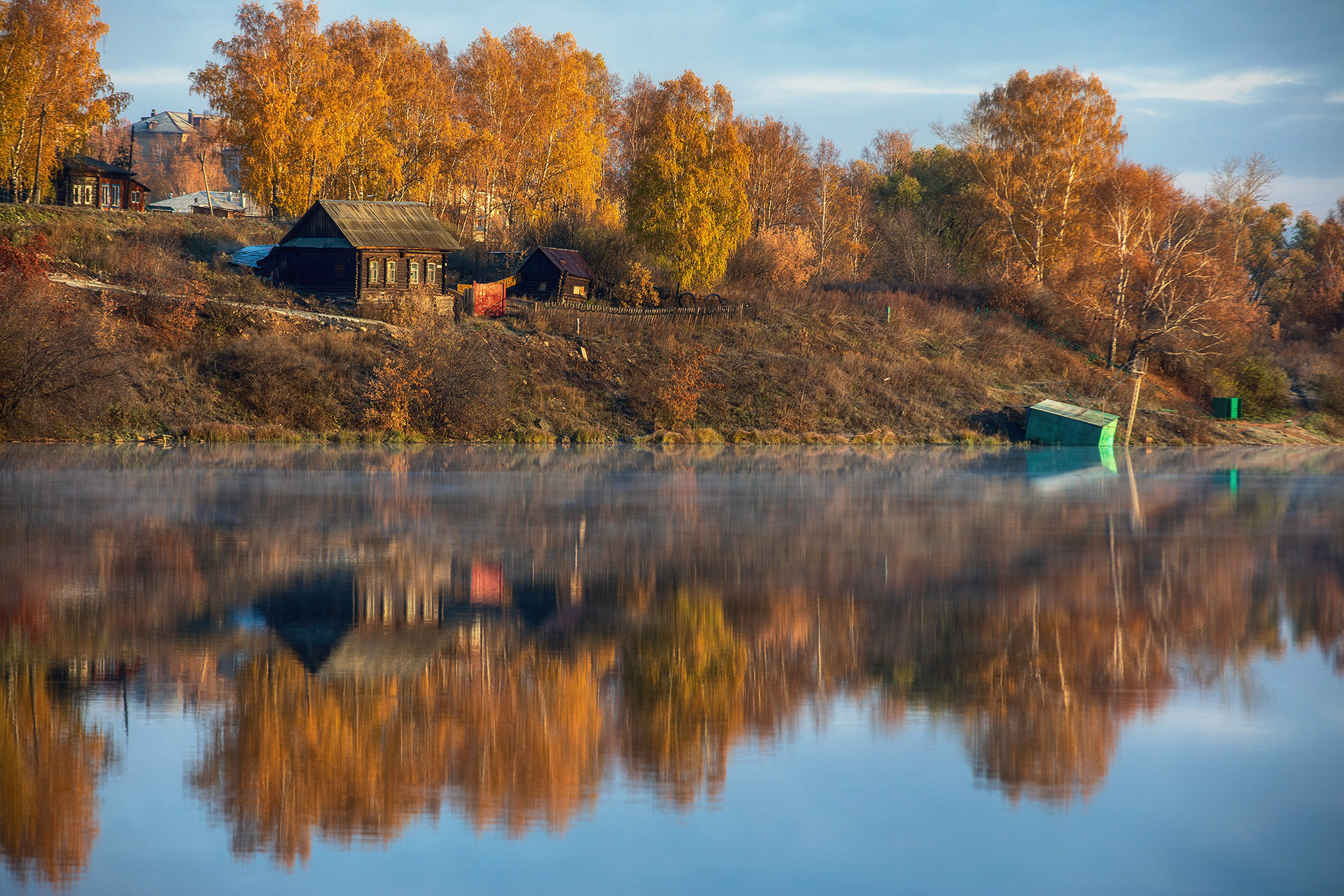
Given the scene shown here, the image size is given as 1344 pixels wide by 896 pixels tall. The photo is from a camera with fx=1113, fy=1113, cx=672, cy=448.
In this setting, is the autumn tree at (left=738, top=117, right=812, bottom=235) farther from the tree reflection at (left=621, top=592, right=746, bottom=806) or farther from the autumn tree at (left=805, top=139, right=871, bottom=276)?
the tree reflection at (left=621, top=592, right=746, bottom=806)

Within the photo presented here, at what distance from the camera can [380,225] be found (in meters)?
56.1

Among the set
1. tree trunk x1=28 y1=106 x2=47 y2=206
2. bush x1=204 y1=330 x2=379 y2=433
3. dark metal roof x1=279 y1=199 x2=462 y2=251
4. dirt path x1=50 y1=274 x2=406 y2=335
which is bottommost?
bush x1=204 y1=330 x2=379 y2=433

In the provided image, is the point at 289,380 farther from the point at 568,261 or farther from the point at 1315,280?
the point at 1315,280

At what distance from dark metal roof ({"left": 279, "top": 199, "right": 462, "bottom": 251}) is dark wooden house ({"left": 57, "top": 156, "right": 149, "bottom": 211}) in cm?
2267

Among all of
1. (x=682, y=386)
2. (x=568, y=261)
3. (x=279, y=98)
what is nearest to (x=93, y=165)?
(x=279, y=98)

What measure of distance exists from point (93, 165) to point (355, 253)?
29339 mm

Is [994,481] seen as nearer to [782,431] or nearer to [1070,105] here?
[782,431]

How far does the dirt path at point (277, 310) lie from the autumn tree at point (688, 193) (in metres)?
16.1

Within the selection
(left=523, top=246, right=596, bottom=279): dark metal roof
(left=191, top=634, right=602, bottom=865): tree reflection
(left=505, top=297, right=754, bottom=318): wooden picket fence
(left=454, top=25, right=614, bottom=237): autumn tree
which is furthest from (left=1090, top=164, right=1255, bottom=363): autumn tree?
(left=191, top=634, right=602, bottom=865): tree reflection

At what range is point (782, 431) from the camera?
49.0 metres

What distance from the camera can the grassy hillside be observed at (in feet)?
125

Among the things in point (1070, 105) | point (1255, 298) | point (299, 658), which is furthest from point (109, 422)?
point (1255, 298)

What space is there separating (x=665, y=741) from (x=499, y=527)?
10.6 m

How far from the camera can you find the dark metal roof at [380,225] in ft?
179
